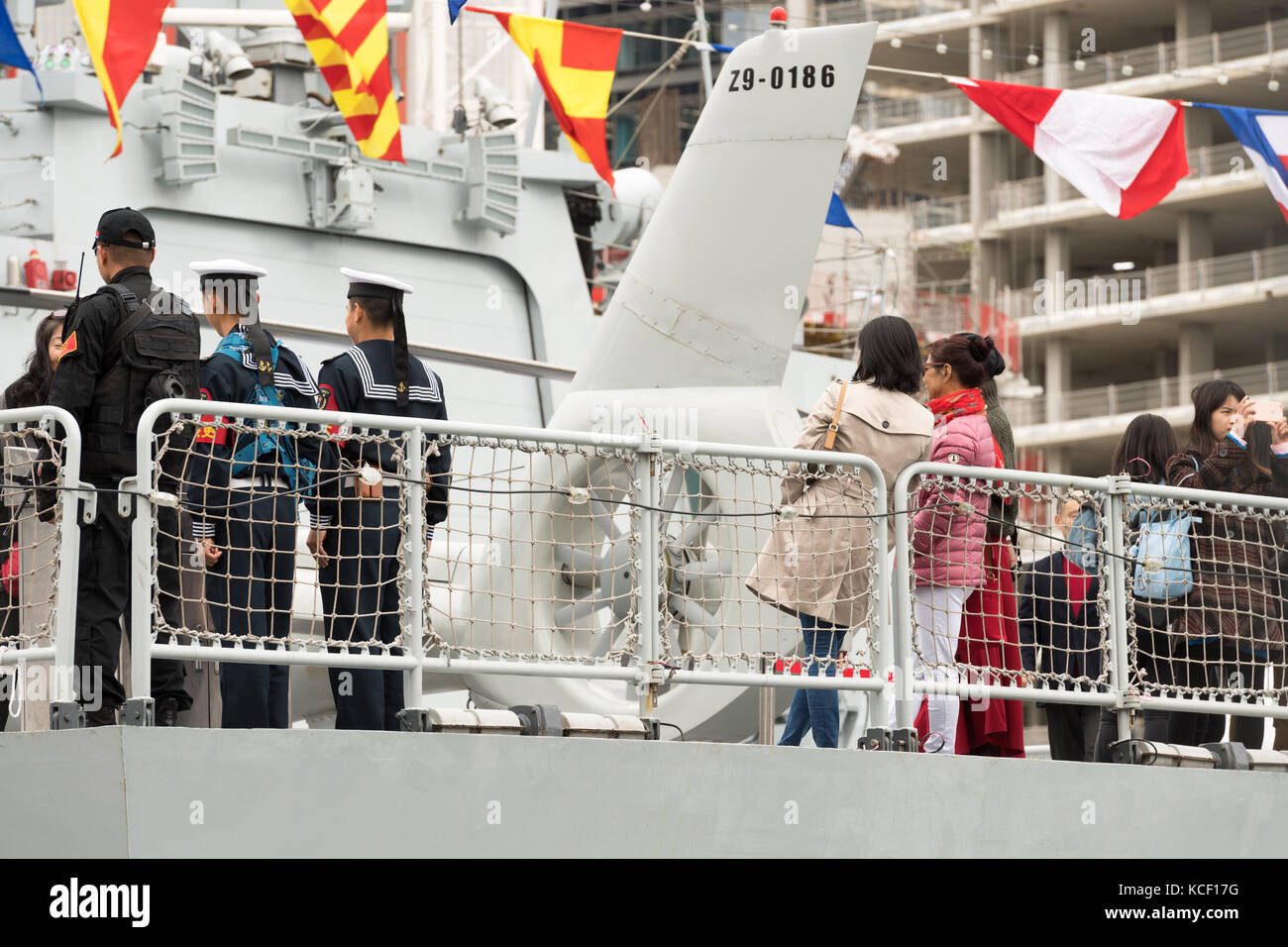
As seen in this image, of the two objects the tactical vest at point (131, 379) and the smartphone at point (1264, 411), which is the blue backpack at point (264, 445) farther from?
the smartphone at point (1264, 411)

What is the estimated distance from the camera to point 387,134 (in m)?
10.0

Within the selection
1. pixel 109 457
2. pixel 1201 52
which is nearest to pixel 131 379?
pixel 109 457

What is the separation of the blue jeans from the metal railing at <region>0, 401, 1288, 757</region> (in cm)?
8

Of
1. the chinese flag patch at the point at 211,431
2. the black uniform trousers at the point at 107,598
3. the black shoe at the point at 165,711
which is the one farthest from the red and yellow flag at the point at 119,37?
the black shoe at the point at 165,711

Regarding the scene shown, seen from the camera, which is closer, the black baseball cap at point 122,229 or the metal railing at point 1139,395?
the black baseball cap at point 122,229

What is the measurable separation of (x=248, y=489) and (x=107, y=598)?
19.2 inches

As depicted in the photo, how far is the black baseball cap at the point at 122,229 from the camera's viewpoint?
19.5 feet

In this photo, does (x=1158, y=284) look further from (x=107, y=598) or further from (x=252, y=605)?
(x=107, y=598)

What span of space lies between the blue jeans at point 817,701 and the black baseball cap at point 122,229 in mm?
2327

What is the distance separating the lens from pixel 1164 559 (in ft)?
22.1
